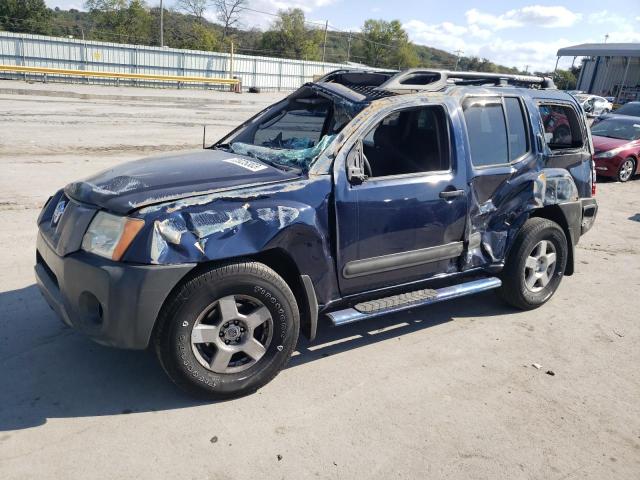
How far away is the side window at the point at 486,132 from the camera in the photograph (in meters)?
4.30

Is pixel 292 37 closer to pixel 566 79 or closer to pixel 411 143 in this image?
pixel 566 79

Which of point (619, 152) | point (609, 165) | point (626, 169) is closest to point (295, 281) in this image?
point (609, 165)

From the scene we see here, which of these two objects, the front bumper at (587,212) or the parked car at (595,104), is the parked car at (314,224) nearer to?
the front bumper at (587,212)

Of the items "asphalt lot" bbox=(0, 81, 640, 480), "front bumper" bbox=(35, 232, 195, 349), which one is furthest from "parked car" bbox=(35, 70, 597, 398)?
"asphalt lot" bbox=(0, 81, 640, 480)

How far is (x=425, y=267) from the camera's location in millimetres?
4094

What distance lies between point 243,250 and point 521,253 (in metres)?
2.68

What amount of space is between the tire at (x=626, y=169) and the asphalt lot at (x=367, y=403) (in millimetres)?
8425

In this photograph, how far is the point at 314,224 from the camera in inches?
134

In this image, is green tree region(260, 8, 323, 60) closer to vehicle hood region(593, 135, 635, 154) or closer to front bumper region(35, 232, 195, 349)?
vehicle hood region(593, 135, 635, 154)

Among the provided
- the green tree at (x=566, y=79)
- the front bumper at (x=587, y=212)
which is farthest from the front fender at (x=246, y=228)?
the green tree at (x=566, y=79)

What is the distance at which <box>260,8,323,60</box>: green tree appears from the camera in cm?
8662

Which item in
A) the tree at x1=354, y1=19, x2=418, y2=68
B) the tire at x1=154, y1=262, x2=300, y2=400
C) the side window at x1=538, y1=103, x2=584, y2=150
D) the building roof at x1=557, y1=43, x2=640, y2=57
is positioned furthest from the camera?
the tree at x1=354, y1=19, x2=418, y2=68

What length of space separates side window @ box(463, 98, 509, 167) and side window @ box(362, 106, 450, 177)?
0.29m

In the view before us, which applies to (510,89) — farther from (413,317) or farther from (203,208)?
(203,208)
